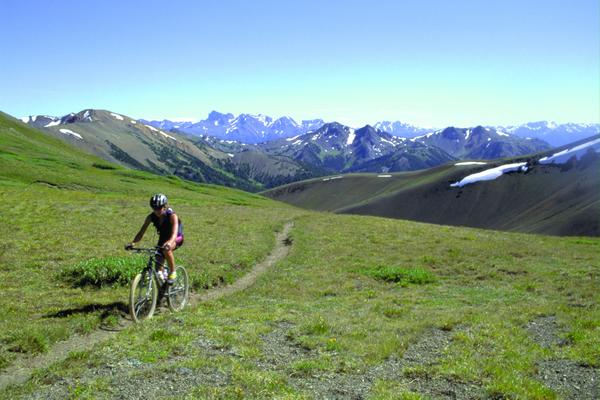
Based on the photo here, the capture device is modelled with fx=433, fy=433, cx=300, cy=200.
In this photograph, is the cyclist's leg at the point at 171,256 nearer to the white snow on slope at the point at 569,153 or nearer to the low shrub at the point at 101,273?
the low shrub at the point at 101,273

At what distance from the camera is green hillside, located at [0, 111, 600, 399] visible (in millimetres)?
9422

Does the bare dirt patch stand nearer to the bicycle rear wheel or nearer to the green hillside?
the green hillside

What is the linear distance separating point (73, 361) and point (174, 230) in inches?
224

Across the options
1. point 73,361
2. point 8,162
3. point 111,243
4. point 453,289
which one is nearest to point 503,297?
point 453,289

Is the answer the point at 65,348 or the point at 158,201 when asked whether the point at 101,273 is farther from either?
the point at 65,348

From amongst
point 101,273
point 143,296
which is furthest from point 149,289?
point 101,273

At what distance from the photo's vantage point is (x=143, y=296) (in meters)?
14.9

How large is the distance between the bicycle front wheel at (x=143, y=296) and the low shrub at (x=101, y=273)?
528cm

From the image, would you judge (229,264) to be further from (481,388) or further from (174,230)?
(481,388)

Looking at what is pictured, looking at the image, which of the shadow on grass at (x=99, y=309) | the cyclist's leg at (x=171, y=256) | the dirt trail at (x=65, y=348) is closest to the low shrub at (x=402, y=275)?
the dirt trail at (x=65, y=348)

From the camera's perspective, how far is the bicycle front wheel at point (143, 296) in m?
14.2

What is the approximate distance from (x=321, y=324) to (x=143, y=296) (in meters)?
6.17

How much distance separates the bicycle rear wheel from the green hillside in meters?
0.77

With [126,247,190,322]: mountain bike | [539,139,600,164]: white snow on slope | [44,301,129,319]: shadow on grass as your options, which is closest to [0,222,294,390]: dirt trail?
[44,301,129,319]: shadow on grass
